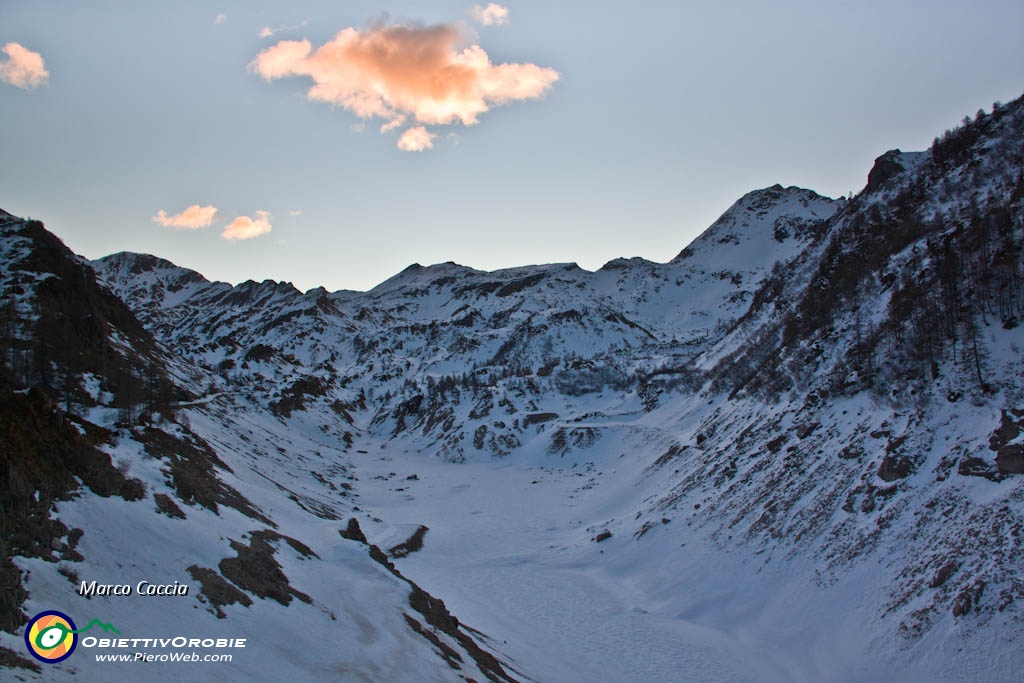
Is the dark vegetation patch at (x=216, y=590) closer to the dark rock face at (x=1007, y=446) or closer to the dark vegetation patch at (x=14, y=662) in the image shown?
the dark vegetation patch at (x=14, y=662)

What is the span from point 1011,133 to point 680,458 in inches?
1666

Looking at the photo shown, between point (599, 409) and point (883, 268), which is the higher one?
point (883, 268)

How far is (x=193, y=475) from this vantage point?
27.6m

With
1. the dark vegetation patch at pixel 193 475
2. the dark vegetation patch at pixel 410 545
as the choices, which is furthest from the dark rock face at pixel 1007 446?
the dark vegetation patch at pixel 410 545

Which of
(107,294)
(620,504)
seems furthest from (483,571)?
(107,294)

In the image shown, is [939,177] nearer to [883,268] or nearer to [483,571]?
[883,268]

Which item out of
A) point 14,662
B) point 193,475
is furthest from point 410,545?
point 14,662

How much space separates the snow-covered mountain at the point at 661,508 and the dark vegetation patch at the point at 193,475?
0.30 metres

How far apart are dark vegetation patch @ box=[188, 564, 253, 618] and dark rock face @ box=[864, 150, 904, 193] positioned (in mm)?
90964

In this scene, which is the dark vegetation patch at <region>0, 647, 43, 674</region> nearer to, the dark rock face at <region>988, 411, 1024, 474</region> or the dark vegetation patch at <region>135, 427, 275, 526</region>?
the dark vegetation patch at <region>135, 427, 275, 526</region>

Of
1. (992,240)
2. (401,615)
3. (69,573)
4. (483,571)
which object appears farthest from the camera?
(483,571)

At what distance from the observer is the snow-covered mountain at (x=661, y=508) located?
17312 mm

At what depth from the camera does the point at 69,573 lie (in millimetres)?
13547

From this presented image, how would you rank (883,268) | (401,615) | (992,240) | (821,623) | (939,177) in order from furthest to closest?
(939,177), (883,268), (992,240), (821,623), (401,615)
